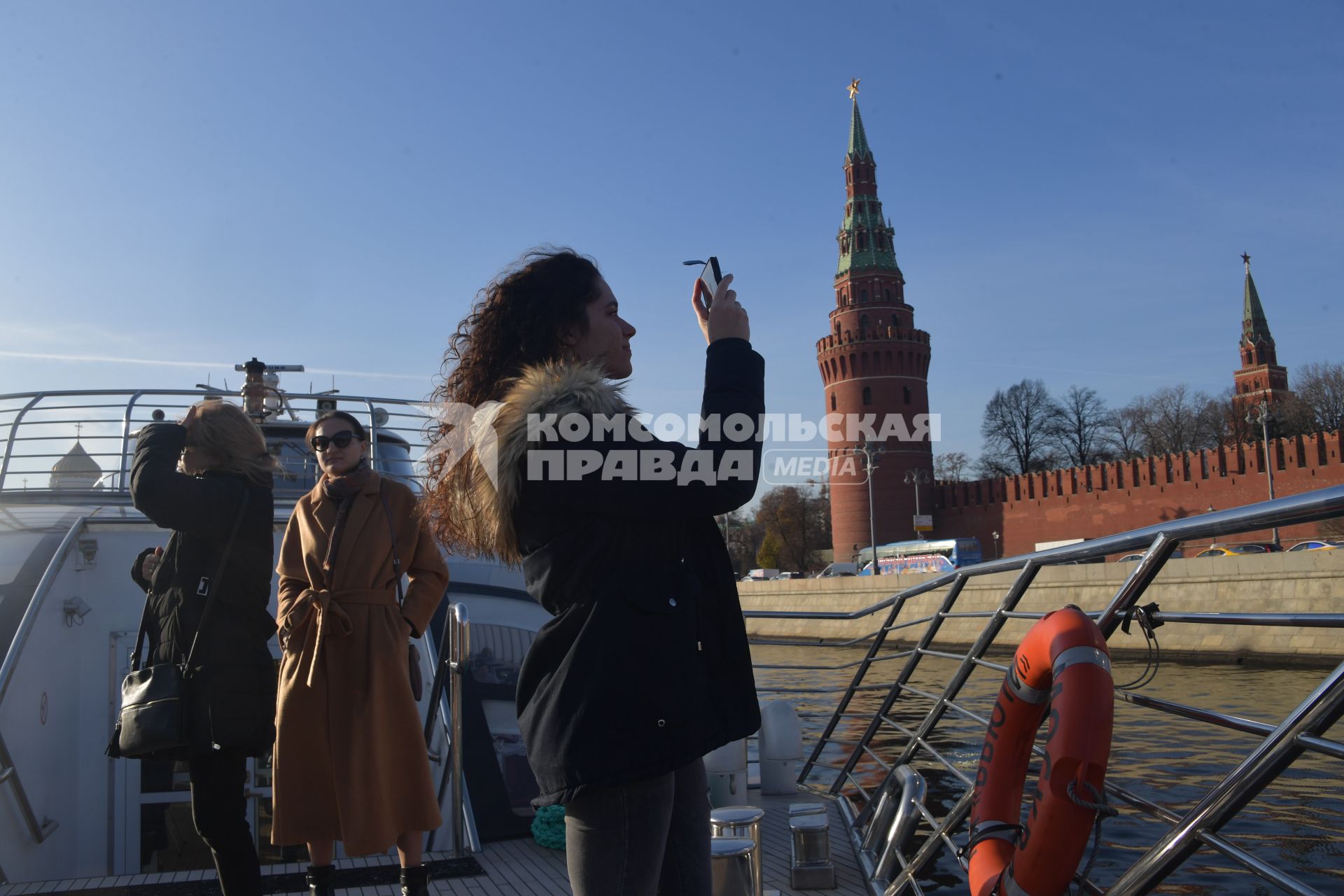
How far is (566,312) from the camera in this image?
6.02ft

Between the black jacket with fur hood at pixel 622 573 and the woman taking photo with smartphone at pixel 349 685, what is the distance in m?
1.43

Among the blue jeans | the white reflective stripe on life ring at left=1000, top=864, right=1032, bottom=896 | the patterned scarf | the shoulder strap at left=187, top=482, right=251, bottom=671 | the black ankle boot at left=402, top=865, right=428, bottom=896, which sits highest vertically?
the patterned scarf

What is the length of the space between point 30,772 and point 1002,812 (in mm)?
3846

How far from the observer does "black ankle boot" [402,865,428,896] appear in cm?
292

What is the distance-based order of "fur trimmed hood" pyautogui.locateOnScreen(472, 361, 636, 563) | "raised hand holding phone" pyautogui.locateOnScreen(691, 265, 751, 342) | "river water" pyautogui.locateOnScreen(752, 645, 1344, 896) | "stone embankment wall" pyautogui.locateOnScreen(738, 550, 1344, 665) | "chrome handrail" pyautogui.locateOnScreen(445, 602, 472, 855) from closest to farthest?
"fur trimmed hood" pyautogui.locateOnScreen(472, 361, 636, 563)
"raised hand holding phone" pyautogui.locateOnScreen(691, 265, 751, 342)
"chrome handrail" pyautogui.locateOnScreen(445, 602, 472, 855)
"river water" pyautogui.locateOnScreen(752, 645, 1344, 896)
"stone embankment wall" pyautogui.locateOnScreen(738, 550, 1344, 665)

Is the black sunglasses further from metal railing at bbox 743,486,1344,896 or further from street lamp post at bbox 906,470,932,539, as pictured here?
street lamp post at bbox 906,470,932,539

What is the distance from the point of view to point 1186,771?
8391mm

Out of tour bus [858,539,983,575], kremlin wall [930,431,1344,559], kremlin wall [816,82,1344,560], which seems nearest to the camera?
kremlin wall [930,431,1344,559]

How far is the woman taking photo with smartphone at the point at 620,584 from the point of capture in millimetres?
1516

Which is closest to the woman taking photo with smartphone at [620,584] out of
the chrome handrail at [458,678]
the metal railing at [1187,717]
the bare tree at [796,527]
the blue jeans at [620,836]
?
the blue jeans at [620,836]

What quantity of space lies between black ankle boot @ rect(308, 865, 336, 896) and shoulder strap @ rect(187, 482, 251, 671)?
681 millimetres

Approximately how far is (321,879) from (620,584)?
1.92m

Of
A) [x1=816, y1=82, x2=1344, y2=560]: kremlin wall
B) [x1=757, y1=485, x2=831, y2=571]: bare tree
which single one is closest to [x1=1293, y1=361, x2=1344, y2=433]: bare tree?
[x1=816, y1=82, x2=1344, y2=560]: kremlin wall

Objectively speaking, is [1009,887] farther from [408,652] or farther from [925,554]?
[925,554]
